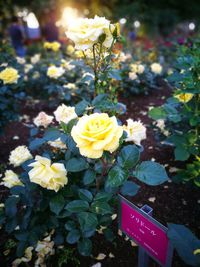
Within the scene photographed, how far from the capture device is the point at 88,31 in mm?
1356

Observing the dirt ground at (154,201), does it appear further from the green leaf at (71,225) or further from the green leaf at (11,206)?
the green leaf at (11,206)

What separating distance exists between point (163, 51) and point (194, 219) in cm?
635

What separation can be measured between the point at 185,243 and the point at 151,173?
0.31 meters

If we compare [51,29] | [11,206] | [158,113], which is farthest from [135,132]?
[51,29]

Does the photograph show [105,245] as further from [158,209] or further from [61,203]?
[61,203]

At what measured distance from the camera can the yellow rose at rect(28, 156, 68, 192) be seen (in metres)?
1.28

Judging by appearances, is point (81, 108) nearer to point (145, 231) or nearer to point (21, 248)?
point (145, 231)

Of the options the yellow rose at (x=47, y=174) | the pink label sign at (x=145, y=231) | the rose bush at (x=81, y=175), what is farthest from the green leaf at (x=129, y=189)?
the yellow rose at (x=47, y=174)

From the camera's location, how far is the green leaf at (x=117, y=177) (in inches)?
45.3

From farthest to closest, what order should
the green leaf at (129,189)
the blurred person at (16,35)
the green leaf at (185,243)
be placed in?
1. the blurred person at (16,35)
2. the green leaf at (129,189)
3. the green leaf at (185,243)

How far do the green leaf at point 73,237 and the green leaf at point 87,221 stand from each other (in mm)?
271

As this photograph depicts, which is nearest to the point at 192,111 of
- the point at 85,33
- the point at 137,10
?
the point at 85,33

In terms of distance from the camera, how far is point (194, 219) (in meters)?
2.10

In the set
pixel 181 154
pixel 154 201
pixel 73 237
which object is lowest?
pixel 154 201
